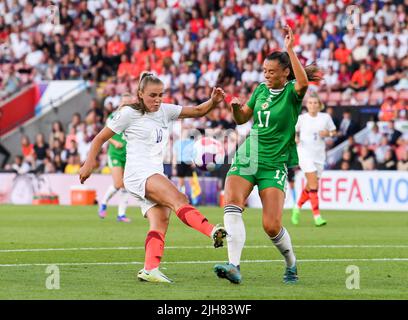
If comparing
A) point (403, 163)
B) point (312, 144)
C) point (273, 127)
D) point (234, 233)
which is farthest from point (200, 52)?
point (234, 233)

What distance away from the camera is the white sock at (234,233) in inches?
421

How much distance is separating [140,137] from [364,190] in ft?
54.5

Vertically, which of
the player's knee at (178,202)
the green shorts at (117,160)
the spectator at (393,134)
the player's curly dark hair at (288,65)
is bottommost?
the player's knee at (178,202)

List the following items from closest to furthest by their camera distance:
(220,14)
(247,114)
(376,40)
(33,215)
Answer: (247,114), (33,215), (376,40), (220,14)

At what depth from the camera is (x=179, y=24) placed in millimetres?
35000

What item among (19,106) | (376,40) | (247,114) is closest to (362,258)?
(247,114)

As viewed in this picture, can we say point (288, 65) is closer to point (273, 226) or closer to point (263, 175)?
point (263, 175)

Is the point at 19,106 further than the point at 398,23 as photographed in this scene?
Yes

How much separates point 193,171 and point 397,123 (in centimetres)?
581

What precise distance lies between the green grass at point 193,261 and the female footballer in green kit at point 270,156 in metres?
0.49

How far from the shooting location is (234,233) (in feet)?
35.2

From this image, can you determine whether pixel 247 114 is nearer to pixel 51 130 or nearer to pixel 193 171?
pixel 193 171

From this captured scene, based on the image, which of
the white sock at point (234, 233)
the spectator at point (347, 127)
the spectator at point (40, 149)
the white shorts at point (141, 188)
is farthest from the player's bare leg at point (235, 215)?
the spectator at point (40, 149)

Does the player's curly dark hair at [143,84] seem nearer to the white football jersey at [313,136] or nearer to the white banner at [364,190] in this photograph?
the white football jersey at [313,136]
